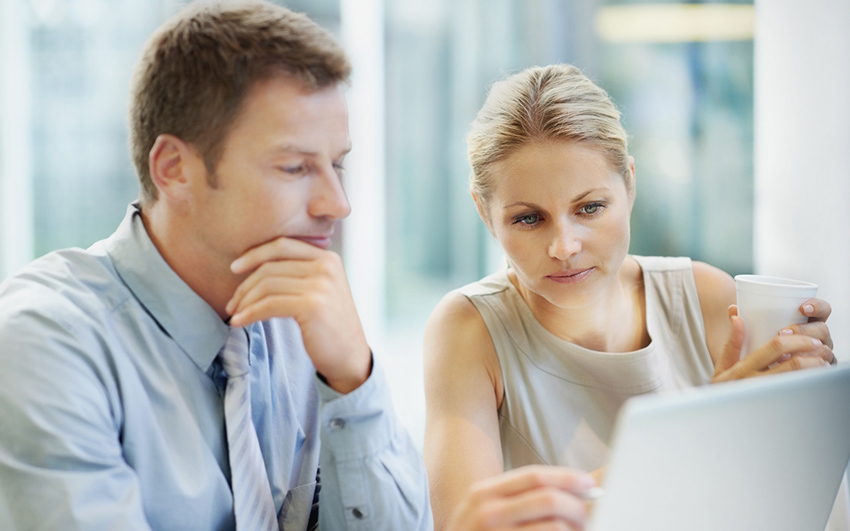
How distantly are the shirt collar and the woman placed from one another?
51 cm

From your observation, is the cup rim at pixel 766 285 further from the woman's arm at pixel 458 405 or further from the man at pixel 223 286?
the man at pixel 223 286

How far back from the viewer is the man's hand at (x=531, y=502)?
752 millimetres

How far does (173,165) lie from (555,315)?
851mm

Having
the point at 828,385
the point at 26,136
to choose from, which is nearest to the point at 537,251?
the point at 828,385

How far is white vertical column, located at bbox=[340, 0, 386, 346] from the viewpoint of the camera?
402 cm

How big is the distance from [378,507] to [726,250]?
124 inches

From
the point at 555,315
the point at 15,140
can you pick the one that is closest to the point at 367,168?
the point at 15,140

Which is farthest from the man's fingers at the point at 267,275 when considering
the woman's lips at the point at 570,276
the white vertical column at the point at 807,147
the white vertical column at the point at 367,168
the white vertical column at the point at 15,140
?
the white vertical column at the point at 15,140

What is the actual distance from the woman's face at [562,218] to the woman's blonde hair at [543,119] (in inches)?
0.9

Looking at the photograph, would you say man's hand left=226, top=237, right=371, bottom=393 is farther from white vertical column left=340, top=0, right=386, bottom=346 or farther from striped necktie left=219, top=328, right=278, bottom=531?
white vertical column left=340, top=0, right=386, bottom=346

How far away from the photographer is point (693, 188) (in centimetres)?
387

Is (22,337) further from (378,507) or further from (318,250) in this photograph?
(378,507)

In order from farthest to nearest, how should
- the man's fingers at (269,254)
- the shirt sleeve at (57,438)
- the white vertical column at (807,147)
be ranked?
the white vertical column at (807,147) → the man's fingers at (269,254) → the shirt sleeve at (57,438)

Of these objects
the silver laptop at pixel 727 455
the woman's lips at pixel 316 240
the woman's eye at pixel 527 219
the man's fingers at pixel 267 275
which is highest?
the woman's eye at pixel 527 219
